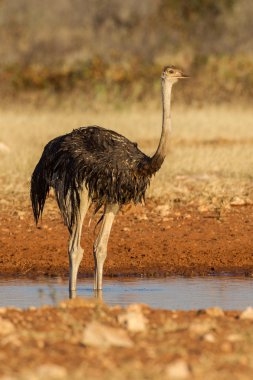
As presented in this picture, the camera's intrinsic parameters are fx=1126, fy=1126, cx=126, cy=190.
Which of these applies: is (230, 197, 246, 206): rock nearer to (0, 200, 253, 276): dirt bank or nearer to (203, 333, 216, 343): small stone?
(0, 200, 253, 276): dirt bank

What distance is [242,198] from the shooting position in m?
11.5

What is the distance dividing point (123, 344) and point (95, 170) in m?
3.04

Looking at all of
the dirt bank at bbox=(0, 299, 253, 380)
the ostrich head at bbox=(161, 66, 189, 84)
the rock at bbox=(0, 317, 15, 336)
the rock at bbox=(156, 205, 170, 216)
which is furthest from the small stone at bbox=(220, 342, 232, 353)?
the rock at bbox=(156, 205, 170, 216)

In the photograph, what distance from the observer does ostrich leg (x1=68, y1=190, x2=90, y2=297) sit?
8211 mm

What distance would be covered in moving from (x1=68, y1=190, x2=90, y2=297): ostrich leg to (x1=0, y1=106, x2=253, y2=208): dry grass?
3022 millimetres

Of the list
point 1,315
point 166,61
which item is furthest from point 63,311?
point 166,61

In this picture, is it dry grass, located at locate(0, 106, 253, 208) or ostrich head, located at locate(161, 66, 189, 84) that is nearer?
ostrich head, located at locate(161, 66, 189, 84)

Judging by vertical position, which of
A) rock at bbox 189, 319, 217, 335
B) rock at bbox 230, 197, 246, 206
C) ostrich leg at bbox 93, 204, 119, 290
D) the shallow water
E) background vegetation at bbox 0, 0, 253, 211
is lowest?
rock at bbox 189, 319, 217, 335

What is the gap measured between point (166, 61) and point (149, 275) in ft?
52.6

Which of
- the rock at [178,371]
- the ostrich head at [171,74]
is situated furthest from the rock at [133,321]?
the ostrich head at [171,74]

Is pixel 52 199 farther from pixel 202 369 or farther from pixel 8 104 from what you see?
pixel 8 104

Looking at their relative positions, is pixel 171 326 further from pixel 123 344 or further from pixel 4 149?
pixel 4 149

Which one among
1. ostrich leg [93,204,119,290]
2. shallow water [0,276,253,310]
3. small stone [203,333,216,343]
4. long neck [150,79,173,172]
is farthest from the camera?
ostrich leg [93,204,119,290]

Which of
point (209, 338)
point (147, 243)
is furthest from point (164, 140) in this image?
point (209, 338)
